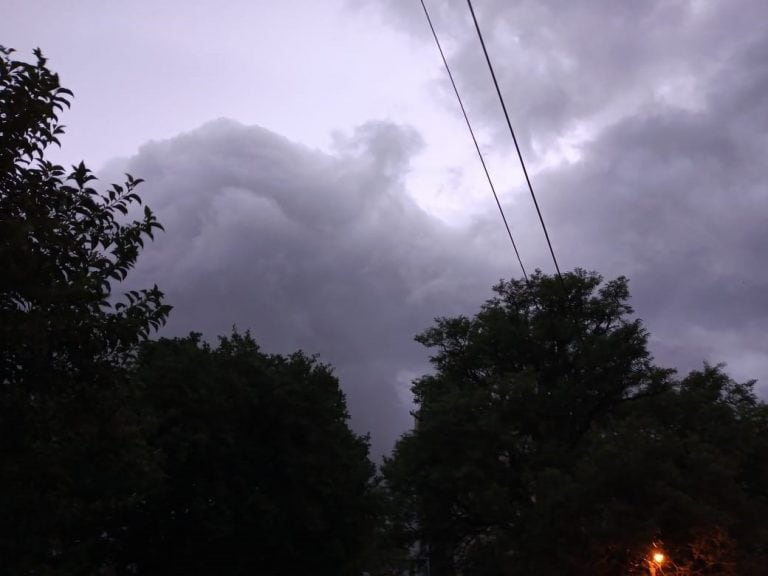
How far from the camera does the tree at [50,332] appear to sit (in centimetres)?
766

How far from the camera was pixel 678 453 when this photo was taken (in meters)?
29.7

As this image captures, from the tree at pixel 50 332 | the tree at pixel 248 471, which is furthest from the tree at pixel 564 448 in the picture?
the tree at pixel 50 332

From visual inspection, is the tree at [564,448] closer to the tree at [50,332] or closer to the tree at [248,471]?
the tree at [248,471]

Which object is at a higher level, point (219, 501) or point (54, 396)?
point (219, 501)

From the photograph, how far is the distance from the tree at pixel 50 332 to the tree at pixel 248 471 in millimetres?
15491

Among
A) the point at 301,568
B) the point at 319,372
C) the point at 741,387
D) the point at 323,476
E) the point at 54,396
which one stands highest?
the point at 741,387

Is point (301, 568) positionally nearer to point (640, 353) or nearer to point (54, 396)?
point (640, 353)

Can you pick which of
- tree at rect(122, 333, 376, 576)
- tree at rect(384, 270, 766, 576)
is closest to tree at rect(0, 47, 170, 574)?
tree at rect(122, 333, 376, 576)

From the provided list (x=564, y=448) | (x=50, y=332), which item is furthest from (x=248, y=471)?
(x=50, y=332)

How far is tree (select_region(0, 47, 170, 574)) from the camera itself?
302 inches

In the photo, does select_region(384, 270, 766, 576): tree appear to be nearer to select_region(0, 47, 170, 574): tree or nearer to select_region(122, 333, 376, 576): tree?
select_region(122, 333, 376, 576): tree

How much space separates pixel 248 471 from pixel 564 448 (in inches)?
572

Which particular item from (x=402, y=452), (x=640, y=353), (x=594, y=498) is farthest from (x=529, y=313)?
(x=594, y=498)

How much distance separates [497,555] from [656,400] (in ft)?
32.7
